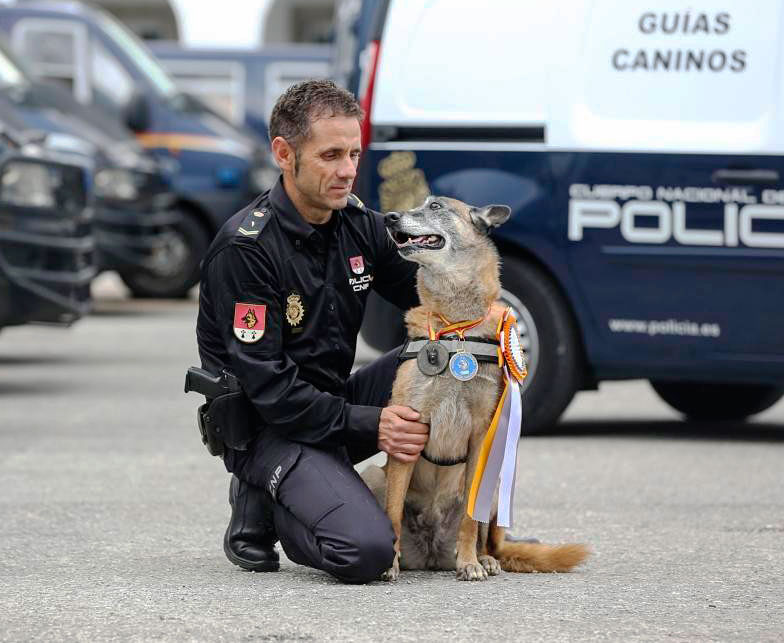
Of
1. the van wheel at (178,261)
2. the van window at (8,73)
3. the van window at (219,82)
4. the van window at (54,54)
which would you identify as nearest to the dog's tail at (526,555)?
the van window at (8,73)

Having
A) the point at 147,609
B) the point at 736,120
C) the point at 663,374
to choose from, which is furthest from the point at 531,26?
the point at 147,609

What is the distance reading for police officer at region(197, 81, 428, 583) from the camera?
5094 millimetres

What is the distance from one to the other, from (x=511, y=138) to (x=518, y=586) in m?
A: 3.47

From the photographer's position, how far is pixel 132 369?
458 inches

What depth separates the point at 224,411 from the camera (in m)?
5.25

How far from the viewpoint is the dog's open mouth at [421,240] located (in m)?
5.35

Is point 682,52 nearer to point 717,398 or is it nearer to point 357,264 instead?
point 717,398

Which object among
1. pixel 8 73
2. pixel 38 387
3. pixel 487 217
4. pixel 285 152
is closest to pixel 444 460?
pixel 487 217

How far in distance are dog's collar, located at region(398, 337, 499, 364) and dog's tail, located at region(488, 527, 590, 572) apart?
0.54 m

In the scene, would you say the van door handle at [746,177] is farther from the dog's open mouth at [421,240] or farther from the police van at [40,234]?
the police van at [40,234]

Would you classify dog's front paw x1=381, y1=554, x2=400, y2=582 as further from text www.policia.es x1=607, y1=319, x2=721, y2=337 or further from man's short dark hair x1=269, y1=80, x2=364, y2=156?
text www.policia.es x1=607, y1=319, x2=721, y2=337

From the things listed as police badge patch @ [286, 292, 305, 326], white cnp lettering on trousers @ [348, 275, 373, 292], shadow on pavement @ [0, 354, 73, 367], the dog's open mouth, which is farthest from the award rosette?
shadow on pavement @ [0, 354, 73, 367]

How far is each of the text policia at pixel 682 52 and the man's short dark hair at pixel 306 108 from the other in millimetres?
3038

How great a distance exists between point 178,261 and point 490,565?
473 inches
